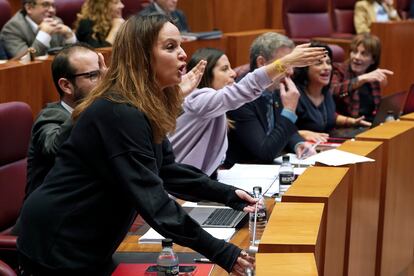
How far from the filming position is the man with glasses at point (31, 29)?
4148 millimetres

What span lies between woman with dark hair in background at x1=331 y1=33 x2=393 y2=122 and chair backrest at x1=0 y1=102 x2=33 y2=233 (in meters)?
2.08

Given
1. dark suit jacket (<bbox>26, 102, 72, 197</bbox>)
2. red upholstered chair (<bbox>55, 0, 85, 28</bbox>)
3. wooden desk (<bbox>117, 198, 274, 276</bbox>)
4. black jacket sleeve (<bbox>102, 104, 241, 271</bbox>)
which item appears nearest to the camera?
black jacket sleeve (<bbox>102, 104, 241, 271</bbox>)

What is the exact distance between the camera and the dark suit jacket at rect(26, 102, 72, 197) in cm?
223

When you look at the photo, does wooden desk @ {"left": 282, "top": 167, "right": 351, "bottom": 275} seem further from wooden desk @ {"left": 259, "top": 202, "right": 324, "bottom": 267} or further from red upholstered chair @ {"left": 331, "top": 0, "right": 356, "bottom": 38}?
red upholstered chair @ {"left": 331, "top": 0, "right": 356, "bottom": 38}

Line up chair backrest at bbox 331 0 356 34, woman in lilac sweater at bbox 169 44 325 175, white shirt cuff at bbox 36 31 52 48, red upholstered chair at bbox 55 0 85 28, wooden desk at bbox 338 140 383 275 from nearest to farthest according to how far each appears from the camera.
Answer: wooden desk at bbox 338 140 383 275
woman in lilac sweater at bbox 169 44 325 175
white shirt cuff at bbox 36 31 52 48
red upholstered chair at bbox 55 0 85 28
chair backrest at bbox 331 0 356 34

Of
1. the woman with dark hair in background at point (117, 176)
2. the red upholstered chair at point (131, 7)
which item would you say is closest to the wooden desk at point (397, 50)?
the red upholstered chair at point (131, 7)

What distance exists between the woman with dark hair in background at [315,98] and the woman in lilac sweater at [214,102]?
2.68 ft

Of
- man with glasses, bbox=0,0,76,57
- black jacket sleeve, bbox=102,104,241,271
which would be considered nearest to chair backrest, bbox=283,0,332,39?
man with glasses, bbox=0,0,76,57

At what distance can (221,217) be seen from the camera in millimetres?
2326

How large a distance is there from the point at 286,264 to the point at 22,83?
1784 mm

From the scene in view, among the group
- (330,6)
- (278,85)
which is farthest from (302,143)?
(330,6)

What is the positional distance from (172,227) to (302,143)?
1.74 metres

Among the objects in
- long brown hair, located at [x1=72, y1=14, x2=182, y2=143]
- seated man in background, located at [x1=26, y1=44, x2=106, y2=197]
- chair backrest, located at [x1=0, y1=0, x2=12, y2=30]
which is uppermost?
long brown hair, located at [x1=72, y1=14, x2=182, y2=143]

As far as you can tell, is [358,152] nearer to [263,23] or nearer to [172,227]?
[172,227]
